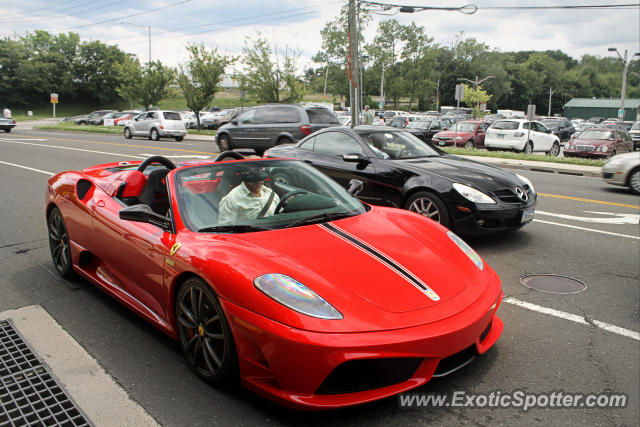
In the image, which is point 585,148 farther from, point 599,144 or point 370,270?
point 370,270

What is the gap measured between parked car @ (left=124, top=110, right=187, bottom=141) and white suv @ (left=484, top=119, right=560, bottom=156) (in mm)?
15691

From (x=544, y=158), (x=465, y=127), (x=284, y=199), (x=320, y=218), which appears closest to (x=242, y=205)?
(x=284, y=199)

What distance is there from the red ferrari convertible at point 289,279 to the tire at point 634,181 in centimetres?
965

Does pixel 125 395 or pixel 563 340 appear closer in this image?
pixel 125 395

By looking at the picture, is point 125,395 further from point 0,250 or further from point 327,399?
point 0,250

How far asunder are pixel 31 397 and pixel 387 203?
185 inches

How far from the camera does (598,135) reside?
2070cm

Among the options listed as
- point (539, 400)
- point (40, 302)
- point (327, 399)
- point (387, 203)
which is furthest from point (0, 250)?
point (539, 400)

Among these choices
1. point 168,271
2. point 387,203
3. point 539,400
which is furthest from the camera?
point 387,203

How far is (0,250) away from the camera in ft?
19.3

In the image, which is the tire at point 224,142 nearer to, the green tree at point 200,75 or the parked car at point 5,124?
the green tree at point 200,75

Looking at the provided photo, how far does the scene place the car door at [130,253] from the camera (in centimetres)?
336

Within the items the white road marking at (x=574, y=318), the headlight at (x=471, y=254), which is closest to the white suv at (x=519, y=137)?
the white road marking at (x=574, y=318)

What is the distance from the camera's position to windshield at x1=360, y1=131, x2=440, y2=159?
7.11 meters
